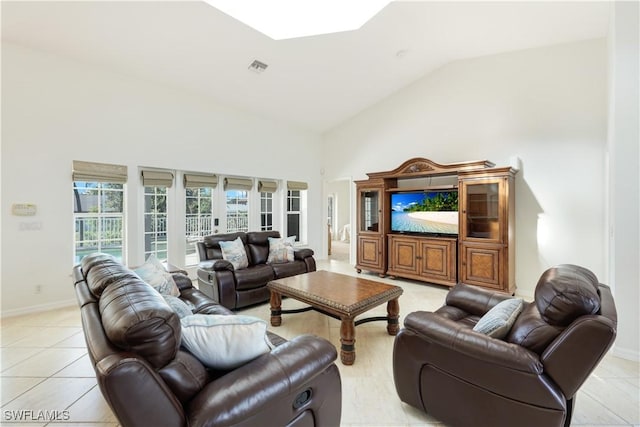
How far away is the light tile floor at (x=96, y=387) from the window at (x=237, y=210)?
2.77m

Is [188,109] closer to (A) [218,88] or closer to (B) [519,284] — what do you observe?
(A) [218,88]

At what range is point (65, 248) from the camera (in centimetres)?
365

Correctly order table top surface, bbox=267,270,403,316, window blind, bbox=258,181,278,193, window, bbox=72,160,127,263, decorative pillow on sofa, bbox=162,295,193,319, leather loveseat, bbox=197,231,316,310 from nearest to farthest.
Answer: decorative pillow on sofa, bbox=162,295,193,319
table top surface, bbox=267,270,403,316
leather loveseat, bbox=197,231,316,310
window, bbox=72,160,127,263
window blind, bbox=258,181,278,193

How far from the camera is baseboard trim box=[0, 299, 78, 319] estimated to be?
328cm

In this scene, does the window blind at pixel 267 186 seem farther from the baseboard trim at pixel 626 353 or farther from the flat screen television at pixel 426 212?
the baseboard trim at pixel 626 353

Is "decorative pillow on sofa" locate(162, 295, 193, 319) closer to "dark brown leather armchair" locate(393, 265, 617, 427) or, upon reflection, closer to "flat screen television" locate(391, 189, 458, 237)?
"dark brown leather armchair" locate(393, 265, 617, 427)

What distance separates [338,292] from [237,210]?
3.39 metres

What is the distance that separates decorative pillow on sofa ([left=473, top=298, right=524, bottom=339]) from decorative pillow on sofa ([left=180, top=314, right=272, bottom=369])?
1252 mm

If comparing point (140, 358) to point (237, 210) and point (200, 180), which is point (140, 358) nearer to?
point (200, 180)

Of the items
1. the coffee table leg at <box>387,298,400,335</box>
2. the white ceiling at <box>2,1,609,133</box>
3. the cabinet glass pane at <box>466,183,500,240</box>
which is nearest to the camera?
the coffee table leg at <box>387,298,400,335</box>

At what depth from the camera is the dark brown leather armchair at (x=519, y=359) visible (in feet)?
4.16

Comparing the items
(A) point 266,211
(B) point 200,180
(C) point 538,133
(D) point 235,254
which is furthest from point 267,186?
(C) point 538,133

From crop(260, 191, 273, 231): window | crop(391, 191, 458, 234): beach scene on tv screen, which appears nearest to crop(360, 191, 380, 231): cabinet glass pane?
crop(391, 191, 458, 234): beach scene on tv screen

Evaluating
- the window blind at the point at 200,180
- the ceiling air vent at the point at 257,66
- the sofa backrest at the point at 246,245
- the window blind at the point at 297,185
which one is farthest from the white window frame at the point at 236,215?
the ceiling air vent at the point at 257,66
